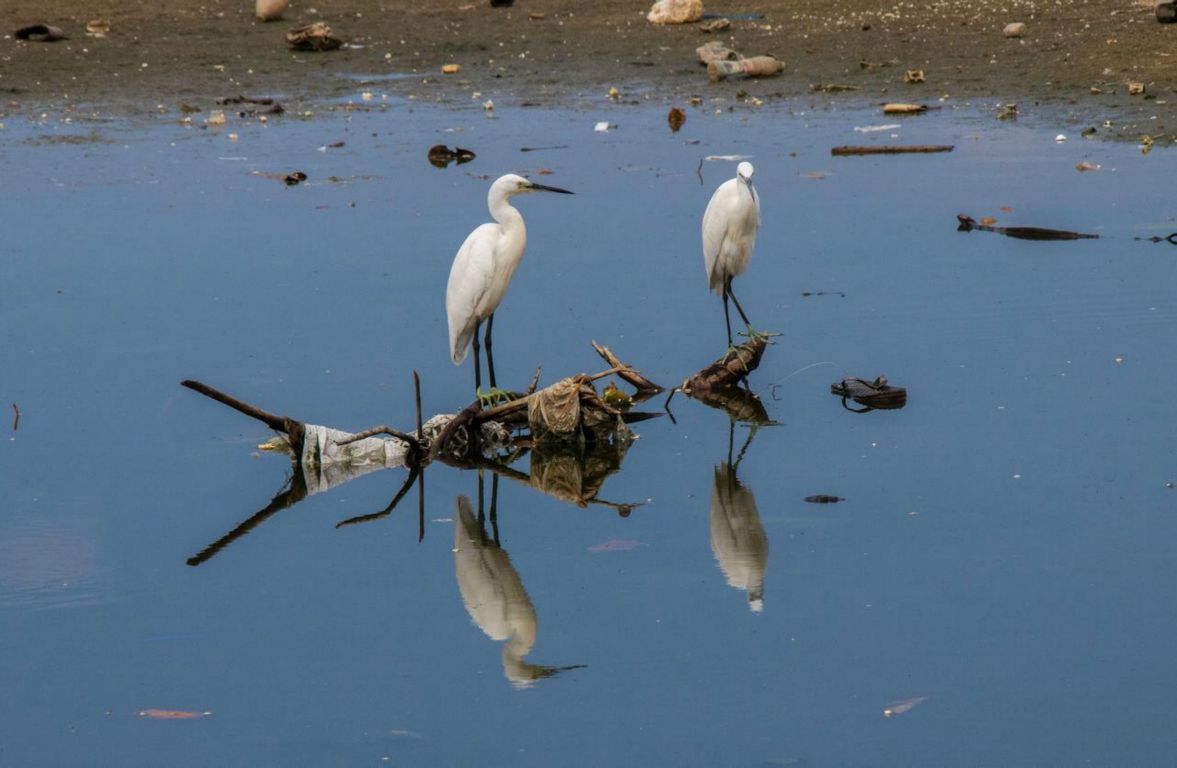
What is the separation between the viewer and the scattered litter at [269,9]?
60.1 ft

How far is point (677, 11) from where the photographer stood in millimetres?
17156

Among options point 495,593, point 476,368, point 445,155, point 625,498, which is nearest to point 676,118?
point 445,155

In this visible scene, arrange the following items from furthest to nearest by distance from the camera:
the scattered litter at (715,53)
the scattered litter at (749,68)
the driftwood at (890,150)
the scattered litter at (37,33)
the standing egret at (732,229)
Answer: the scattered litter at (37,33) < the scattered litter at (715,53) < the scattered litter at (749,68) < the driftwood at (890,150) < the standing egret at (732,229)

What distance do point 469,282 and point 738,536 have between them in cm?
222

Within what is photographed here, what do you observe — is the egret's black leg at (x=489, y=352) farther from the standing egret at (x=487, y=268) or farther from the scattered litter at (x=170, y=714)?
the scattered litter at (x=170, y=714)

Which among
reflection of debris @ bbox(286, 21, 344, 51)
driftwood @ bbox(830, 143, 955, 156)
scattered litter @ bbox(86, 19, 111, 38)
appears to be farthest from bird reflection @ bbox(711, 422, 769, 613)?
scattered litter @ bbox(86, 19, 111, 38)

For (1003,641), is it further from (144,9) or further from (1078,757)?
(144,9)

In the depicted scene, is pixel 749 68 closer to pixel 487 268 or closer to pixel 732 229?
pixel 732 229

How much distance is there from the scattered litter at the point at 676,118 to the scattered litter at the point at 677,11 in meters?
3.86

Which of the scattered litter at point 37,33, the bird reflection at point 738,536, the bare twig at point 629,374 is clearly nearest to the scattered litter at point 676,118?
the bare twig at point 629,374

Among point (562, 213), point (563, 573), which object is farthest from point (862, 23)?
point (563, 573)

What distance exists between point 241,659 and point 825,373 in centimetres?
356

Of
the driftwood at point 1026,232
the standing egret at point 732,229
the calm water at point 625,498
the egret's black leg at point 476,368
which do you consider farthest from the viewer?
the driftwood at point 1026,232

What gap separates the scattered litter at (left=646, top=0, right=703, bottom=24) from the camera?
17.1m
